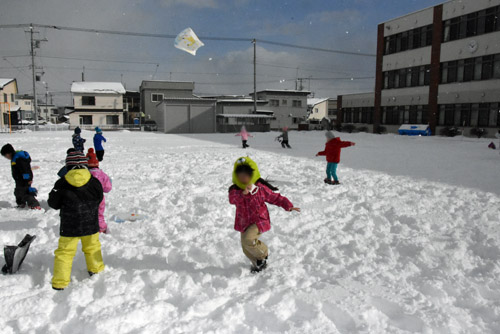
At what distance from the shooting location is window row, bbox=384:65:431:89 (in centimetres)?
3238

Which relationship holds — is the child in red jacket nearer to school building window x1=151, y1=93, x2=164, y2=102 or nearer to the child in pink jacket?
the child in pink jacket

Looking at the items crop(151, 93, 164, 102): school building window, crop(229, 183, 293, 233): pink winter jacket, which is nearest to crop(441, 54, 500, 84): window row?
crop(229, 183, 293, 233): pink winter jacket

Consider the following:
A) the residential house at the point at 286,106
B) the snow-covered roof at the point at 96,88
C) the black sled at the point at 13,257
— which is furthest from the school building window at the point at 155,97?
the black sled at the point at 13,257

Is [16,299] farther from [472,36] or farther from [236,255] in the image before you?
[472,36]

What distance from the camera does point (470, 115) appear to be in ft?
93.6

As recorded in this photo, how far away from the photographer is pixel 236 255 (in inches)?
175

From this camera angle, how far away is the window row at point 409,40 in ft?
105

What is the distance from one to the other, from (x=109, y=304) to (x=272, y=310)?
5.05 feet

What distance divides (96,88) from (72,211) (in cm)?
5289

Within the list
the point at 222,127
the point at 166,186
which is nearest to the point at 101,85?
the point at 222,127

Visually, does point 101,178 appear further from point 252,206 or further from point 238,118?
point 238,118

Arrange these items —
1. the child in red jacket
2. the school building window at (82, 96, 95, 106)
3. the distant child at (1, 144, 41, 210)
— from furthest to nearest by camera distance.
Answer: the school building window at (82, 96, 95, 106), the child in red jacket, the distant child at (1, 144, 41, 210)

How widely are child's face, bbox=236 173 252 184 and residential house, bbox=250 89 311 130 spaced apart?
5236 cm

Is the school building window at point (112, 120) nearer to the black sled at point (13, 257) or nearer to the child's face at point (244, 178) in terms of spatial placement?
the black sled at point (13, 257)
